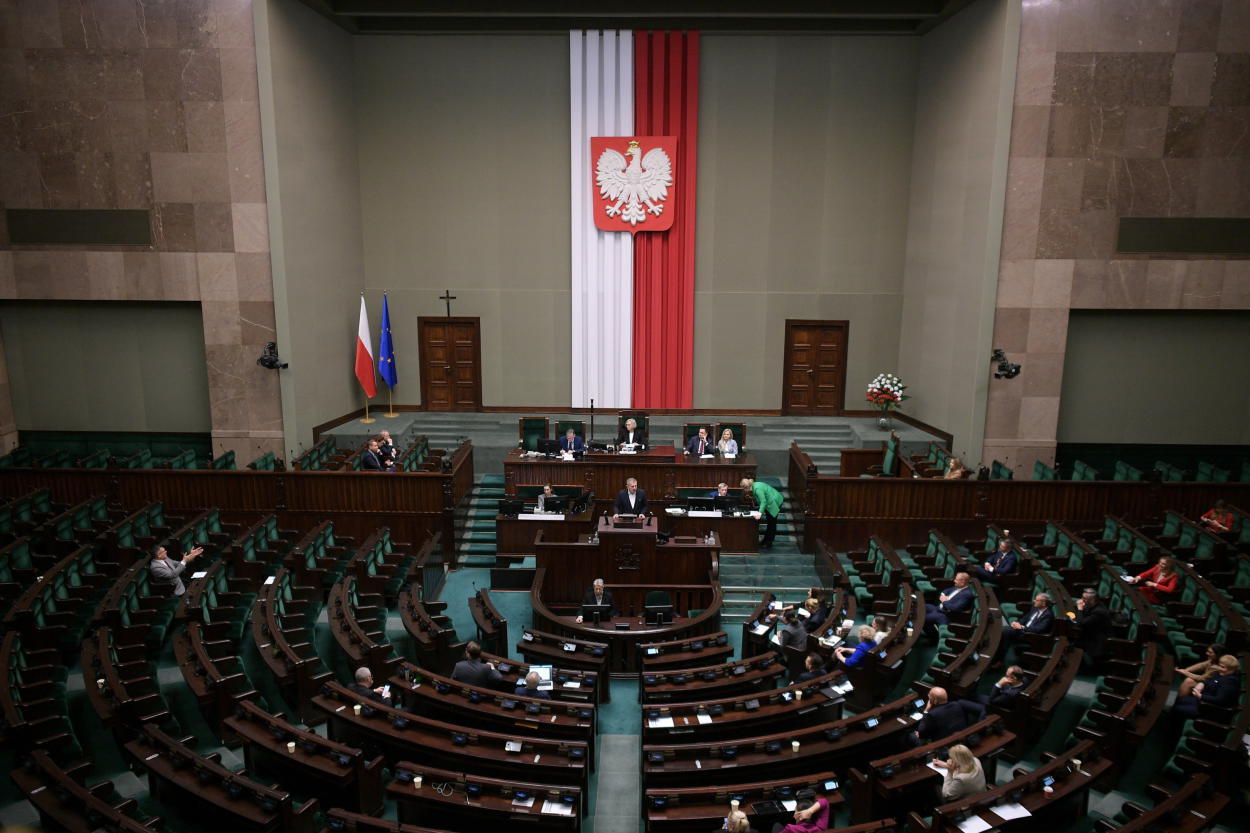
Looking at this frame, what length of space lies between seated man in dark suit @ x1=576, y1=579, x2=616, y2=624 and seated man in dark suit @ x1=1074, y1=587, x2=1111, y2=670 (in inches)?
191

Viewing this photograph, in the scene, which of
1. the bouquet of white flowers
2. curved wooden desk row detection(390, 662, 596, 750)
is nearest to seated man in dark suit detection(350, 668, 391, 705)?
curved wooden desk row detection(390, 662, 596, 750)

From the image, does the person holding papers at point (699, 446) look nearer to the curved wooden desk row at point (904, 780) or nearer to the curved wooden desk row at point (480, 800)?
the curved wooden desk row at point (904, 780)

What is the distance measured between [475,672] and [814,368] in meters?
11.2

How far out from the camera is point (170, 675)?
25.5ft

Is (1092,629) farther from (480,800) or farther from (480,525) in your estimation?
(480,525)

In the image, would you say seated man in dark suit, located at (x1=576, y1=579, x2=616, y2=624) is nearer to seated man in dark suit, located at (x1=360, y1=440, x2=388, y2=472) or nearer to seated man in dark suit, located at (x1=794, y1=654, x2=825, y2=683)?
seated man in dark suit, located at (x1=794, y1=654, x2=825, y2=683)

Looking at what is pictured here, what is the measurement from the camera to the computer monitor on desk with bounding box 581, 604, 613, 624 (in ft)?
29.3

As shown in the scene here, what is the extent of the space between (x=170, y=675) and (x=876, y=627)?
712 cm

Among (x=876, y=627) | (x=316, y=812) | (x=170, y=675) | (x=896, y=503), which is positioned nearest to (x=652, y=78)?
(x=896, y=503)

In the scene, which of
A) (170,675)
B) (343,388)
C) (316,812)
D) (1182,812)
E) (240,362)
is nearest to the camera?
(1182,812)

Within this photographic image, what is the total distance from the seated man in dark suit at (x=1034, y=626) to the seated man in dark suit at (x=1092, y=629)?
0.89 ft

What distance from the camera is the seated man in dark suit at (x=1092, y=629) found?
7.57m

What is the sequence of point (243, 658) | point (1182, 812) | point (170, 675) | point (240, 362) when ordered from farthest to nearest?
point (240, 362)
point (243, 658)
point (170, 675)
point (1182, 812)

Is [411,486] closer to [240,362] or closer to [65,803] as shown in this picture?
[240,362]
